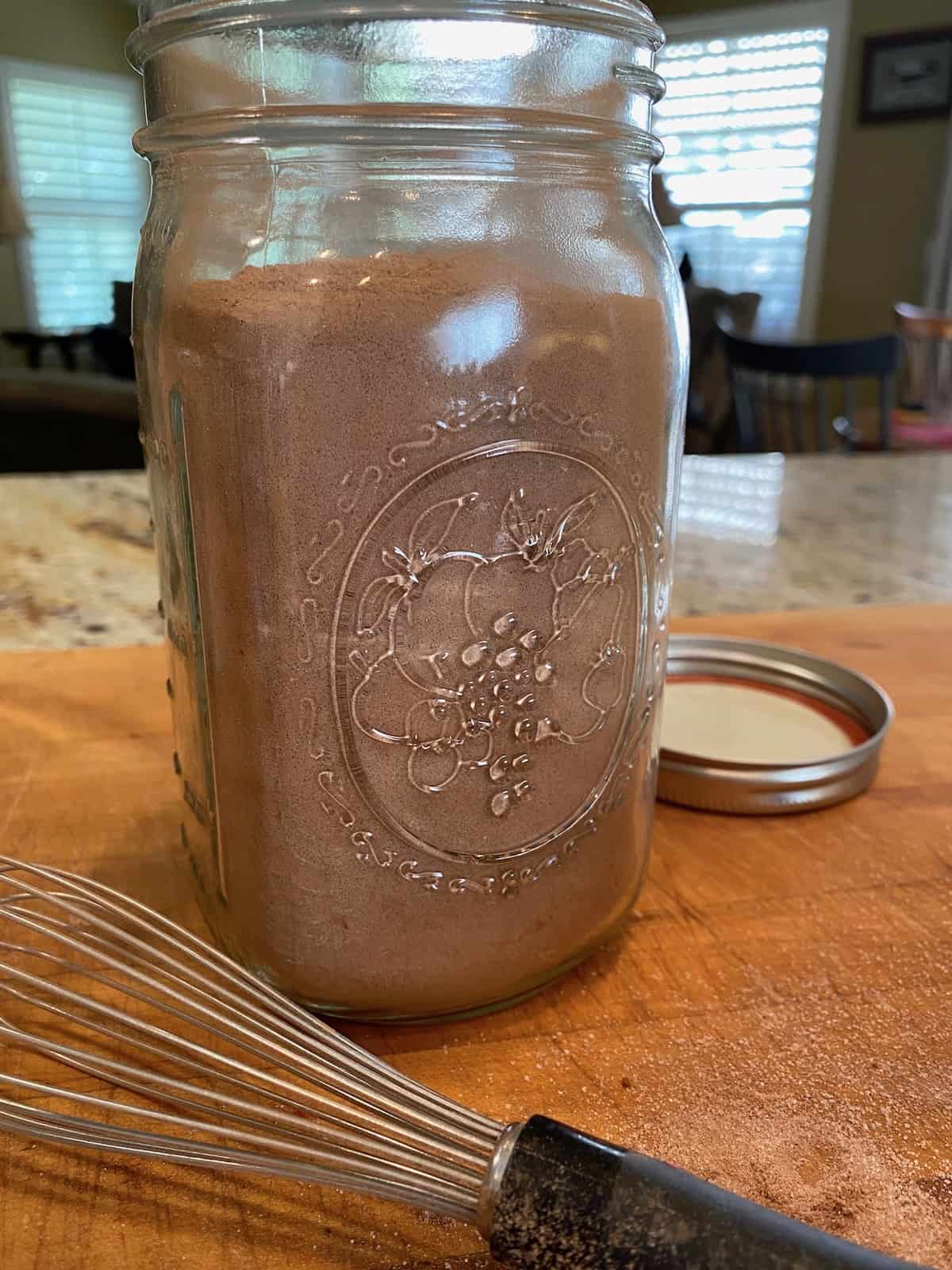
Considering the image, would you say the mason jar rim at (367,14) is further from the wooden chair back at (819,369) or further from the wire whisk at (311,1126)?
the wooden chair back at (819,369)

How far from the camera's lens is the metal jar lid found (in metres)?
0.48

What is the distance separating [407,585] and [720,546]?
0.64 metres

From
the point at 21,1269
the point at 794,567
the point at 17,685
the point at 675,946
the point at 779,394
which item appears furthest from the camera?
the point at 779,394

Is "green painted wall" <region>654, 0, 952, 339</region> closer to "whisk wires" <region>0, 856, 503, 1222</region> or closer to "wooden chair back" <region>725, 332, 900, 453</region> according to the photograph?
"wooden chair back" <region>725, 332, 900, 453</region>

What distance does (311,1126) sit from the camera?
0.28m

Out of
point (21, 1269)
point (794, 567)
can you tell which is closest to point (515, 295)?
point (21, 1269)

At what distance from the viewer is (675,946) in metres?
0.40

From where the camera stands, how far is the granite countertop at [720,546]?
2.45 ft

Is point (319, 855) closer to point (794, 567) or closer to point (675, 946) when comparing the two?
point (675, 946)

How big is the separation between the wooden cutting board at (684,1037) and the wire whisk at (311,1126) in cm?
2

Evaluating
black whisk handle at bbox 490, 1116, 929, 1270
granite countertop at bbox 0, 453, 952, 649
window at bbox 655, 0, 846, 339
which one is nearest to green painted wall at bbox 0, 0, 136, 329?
granite countertop at bbox 0, 453, 952, 649

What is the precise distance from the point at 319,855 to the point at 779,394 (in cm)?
345

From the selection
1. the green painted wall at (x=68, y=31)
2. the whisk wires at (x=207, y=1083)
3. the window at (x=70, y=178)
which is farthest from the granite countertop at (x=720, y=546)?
the green painted wall at (x=68, y=31)

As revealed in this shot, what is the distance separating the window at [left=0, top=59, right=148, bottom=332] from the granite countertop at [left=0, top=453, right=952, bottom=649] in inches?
Result: 25.0
